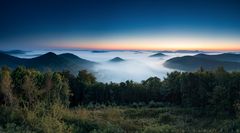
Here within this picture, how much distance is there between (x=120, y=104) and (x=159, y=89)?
6736 millimetres

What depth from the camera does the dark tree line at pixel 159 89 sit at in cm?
3256

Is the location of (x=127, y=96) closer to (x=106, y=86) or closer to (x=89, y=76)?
(x=106, y=86)

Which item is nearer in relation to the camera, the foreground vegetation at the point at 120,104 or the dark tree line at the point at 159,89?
the foreground vegetation at the point at 120,104

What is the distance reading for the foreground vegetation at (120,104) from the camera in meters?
11.5

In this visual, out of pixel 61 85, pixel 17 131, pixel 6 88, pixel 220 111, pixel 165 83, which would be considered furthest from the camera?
pixel 165 83

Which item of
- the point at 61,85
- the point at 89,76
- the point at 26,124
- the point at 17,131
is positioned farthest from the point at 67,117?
the point at 89,76

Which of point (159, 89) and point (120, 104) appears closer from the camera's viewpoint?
point (120, 104)

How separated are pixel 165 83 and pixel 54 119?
3940 cm

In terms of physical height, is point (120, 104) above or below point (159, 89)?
below

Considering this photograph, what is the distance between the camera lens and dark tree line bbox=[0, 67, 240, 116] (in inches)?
1282

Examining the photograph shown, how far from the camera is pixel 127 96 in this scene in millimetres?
49938

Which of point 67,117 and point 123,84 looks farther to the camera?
point 123,84

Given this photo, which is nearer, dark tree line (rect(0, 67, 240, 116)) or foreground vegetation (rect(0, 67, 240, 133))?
foreground vegetation (rect(0, 67, 240, 133))

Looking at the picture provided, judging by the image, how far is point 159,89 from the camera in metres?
47.6
